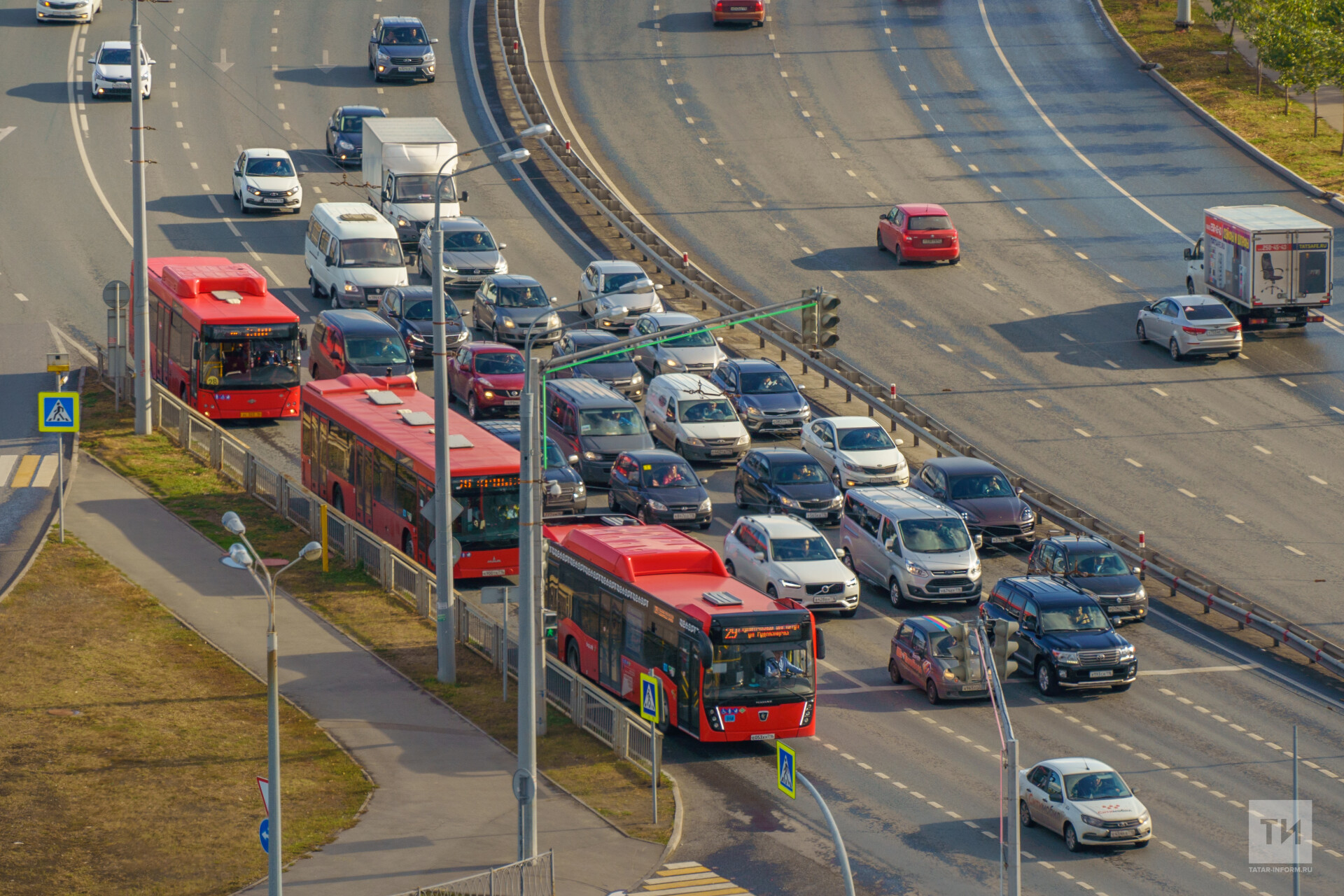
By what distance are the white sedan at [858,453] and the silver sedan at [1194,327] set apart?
41.3 feet

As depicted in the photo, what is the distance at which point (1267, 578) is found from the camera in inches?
1742

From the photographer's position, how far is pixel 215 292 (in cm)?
5203

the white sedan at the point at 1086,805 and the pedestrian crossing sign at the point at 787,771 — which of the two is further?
the white sedan at the point at 1086,805

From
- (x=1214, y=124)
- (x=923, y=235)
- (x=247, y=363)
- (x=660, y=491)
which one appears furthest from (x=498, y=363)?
(x=1214, y=124)

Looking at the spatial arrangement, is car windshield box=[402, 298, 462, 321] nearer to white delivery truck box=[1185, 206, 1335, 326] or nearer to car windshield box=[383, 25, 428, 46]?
white delivery truck box=[1185, 206, 1335, 326]

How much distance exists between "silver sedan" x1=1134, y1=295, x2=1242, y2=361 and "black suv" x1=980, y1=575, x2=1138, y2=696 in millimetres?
20269

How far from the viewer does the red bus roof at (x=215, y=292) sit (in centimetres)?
5022

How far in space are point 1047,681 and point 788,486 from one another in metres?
10.2

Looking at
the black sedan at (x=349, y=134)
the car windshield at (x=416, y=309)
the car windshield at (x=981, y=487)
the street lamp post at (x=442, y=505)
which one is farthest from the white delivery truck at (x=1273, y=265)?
the street lamp post at (x=442, y=505)

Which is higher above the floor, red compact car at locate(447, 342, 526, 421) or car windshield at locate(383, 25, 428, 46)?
car windshield at locate(383, 25, 428, 46)

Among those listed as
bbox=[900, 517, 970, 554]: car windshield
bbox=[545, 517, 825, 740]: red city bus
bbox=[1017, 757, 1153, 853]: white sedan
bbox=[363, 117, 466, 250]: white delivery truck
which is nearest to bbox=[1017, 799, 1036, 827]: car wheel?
bbox=[1017, 757, 1153, 853]: white sedan

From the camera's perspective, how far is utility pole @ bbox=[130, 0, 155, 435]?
46906 mm

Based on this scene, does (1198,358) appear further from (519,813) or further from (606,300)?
(519,813)

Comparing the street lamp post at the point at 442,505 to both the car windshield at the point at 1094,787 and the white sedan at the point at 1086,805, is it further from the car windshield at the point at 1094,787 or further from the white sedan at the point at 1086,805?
the car windshield at the point at 1094,787
